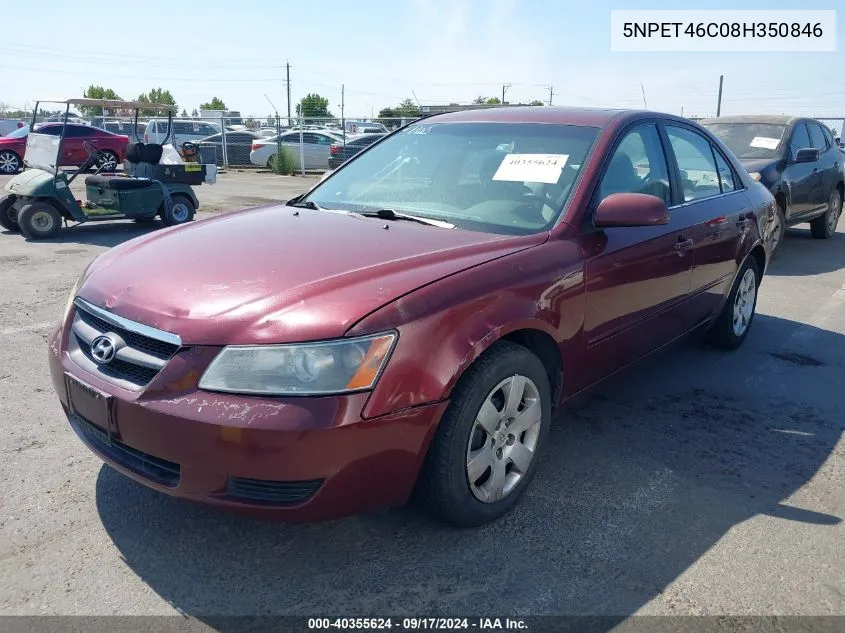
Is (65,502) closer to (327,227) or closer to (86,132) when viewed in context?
(327,227)

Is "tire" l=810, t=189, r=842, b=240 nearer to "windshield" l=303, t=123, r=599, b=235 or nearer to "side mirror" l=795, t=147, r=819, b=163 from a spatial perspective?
"side mirror" l=795, t=147, r=819, b=163

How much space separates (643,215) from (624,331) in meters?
0.66

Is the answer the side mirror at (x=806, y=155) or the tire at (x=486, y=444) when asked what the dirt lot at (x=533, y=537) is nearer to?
the tire at (x=486, y=444)

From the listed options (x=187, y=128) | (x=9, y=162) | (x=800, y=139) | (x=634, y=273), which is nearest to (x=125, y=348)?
(x=634, y=273)

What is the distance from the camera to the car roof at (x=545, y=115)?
3656 millimetres

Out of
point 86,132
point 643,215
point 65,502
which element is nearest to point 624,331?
point 643,215

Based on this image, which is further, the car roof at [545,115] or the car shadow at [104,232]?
the car shadow at [104,232]

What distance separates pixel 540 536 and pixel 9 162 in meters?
21.2

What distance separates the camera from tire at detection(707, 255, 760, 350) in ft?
16.2

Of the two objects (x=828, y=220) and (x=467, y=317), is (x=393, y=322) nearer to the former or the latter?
(x=467, y=317)

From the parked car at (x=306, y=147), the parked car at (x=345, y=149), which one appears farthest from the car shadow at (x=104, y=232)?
the parked car at (x=306, y=147)

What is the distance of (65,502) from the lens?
2.89m

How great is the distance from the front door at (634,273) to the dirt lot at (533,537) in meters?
0.47

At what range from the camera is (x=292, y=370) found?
2.23 metres
